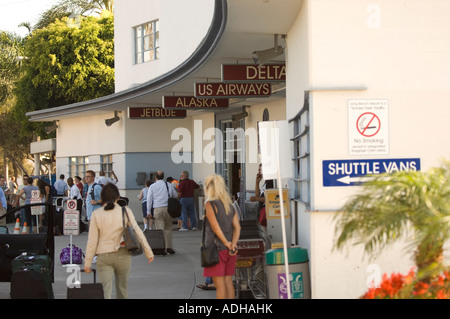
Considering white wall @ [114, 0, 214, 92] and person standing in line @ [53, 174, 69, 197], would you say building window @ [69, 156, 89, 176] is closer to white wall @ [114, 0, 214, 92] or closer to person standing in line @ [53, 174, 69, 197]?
person standing in line @ [53, 174, 69, 197]

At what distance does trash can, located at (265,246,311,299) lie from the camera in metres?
9.60

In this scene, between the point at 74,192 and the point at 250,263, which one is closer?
the point at 250,263

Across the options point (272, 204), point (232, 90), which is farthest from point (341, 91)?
point (232, 90)

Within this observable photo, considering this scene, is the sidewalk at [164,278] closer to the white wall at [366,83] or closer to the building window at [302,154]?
the building window at [302,154]

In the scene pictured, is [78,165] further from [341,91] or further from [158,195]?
[341,91]

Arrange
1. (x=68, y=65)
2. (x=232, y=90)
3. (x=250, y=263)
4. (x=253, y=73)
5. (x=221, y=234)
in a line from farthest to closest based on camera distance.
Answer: (x=68, y=65)
(x=232, y=90)
(x=253, y=73)
(x=250, y=263)
(x=221, y=234)

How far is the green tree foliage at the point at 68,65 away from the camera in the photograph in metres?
44.3

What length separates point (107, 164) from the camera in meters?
28.3

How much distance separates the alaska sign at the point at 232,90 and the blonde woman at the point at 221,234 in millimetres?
7517

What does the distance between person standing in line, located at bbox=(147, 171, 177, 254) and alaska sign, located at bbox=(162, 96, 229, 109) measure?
3661mm

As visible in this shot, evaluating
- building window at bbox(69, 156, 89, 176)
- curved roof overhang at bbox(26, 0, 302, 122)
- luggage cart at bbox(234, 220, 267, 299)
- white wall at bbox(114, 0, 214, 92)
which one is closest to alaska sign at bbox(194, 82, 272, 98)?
curved roof overhang at bbox(26, 0, 302, 122)

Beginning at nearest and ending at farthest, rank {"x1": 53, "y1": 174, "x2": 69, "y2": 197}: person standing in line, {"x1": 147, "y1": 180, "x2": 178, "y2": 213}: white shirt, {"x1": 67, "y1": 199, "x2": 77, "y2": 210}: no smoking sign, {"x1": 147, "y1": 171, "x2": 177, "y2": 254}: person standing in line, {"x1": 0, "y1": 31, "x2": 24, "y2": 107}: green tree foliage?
{"x1": 67, "y1": 199, "x2": 77, "y2": 210}: no smoking sign → {"x1": 147, "y1": 171, "x2": 177, "y2": 254}: person standing in line → {"x1": 147, "y1": 180, "x2": 178, "y2": 213}: white shirt → {"x1": 53, "y1": 174, "x2": 69, "y2": 197}: person standing in line → {"x1": 0, "y1": 31, "x2": 24, "y2": 107}: green tree foliage

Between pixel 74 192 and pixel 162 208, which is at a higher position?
pixel 74 192

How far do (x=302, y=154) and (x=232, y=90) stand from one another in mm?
6490
